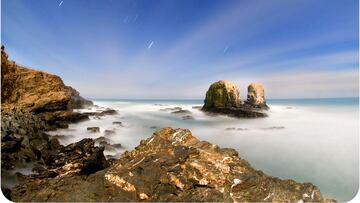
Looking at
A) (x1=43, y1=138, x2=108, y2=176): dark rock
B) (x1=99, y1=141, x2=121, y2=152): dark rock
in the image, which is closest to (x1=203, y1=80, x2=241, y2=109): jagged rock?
(x1=99, y1=141, x2=121, y2=152): dark rock

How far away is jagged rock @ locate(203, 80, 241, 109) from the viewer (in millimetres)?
36500

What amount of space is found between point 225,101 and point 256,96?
11.7 meters

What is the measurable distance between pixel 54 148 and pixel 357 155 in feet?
66.2

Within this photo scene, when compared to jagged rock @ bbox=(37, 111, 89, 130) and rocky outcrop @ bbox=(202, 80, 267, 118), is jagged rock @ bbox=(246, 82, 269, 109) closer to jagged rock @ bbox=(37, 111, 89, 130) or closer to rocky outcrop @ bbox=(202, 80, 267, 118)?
rocky outcrop @ bbox=(202, 80, 267, 118)

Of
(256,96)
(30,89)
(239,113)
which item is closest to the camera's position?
(30,89)

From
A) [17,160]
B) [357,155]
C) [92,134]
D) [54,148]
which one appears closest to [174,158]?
[17,160]

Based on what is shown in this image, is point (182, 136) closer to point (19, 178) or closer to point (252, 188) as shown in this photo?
point (252, 188)

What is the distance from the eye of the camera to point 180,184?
14.7 feet

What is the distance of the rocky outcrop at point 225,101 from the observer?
34.5m

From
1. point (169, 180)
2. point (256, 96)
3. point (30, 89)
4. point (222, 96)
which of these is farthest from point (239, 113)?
point (169, 180)

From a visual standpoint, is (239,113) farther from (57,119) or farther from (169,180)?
(169,180)

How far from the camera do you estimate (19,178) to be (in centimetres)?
698

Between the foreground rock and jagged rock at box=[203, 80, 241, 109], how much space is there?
31.7 metres

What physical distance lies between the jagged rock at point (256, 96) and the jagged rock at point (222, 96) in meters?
7.85
